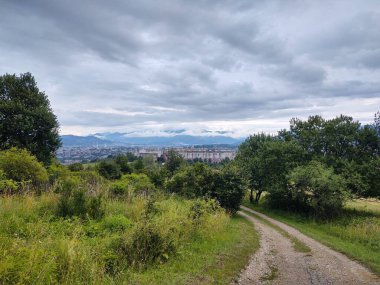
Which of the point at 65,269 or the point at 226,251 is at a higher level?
the point at 65,269

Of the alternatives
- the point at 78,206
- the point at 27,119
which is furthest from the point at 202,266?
the point at 27,119

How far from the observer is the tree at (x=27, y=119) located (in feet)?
102

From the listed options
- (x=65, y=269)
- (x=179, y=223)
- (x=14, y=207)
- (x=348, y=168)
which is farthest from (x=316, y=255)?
(x=348, y=168)

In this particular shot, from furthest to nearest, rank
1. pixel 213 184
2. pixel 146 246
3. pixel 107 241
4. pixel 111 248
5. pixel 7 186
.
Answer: pixel 213 184 < pixel 7 186 < pixel 146 246 < pixel 107 241 < pixel 111 248

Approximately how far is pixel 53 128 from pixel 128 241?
3007 centimetres

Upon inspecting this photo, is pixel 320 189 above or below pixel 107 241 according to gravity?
below

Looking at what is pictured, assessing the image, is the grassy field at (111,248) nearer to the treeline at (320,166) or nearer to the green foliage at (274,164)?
the treeline at (320,166)

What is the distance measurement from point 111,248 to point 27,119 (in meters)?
28.0

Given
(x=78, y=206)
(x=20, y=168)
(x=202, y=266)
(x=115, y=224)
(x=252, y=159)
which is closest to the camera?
(x=202, y=266)

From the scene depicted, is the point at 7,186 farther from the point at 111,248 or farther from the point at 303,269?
the point at 303,269

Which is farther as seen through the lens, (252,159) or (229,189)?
(252,159)

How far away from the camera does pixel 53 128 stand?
112 feet

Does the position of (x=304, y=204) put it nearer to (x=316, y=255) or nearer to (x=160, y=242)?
(x=316, y=255)

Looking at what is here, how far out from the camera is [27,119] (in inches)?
1216
